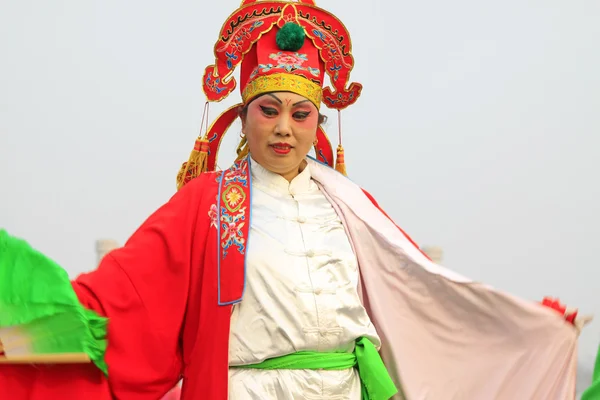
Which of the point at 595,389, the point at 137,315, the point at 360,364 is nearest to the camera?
the point at 595,389

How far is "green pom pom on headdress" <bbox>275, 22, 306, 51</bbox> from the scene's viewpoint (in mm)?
2283

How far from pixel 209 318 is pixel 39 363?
1.39ft

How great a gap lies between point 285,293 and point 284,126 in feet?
1.52

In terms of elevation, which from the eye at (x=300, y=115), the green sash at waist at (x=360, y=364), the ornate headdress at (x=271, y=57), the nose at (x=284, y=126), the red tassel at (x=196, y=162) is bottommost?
the green sash at waist at (x=360, y=364)

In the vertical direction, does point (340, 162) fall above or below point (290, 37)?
below

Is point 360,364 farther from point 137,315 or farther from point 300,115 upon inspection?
point 300,115

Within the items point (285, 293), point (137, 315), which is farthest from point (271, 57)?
point (137, 315)

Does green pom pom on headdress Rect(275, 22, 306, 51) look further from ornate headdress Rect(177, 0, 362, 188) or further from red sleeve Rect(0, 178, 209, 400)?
red sleeve Rect(0, 178, 209, 400)

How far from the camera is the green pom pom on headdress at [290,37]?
2283 mm

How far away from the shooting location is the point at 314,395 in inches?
79.9

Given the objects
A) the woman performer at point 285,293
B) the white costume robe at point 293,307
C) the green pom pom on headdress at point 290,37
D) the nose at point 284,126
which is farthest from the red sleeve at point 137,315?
the green pom pom on headdress at point 290,37

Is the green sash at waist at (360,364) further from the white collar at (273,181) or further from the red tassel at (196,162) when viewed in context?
the red tassel at (196,162)

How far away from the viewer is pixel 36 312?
72.9 inches

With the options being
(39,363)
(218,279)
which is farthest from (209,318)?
(39,363)
